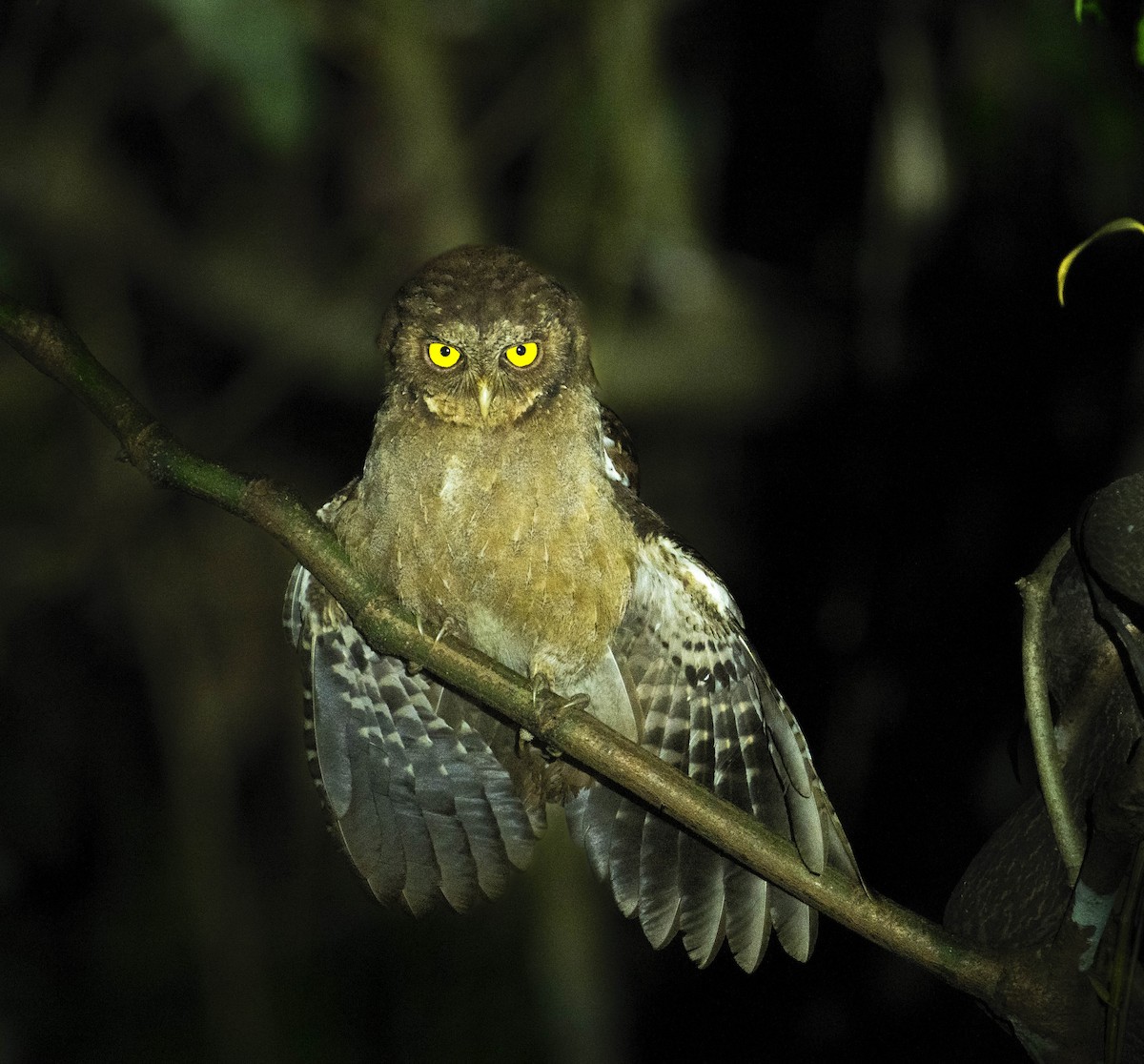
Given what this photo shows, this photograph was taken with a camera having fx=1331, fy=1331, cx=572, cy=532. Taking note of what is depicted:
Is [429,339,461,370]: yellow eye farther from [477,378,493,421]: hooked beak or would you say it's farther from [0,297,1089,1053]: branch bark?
[0,297,1089,1053]: branch bark

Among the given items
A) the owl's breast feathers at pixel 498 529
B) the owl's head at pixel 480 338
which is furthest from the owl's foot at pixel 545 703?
the owl's head at pixel 480 338

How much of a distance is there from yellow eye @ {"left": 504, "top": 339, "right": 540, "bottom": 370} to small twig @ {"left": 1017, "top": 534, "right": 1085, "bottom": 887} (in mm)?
1487

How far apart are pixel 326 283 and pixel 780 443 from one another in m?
2.34

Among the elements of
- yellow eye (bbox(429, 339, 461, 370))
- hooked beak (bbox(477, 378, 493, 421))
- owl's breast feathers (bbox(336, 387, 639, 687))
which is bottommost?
owl's breast feathers (bbox(336, 387, 639, 687))

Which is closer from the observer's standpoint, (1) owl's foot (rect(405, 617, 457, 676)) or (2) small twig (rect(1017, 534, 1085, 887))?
(2) small twig (rect(1017, 534, 1085, 887))

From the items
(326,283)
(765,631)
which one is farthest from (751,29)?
(765,631)

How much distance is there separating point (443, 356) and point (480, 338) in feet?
0.38

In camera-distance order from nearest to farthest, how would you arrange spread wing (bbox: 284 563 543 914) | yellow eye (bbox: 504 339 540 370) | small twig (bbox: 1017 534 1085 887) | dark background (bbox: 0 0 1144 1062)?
small twig (bbox: 1017 534 1085 887), yellow eye (bbox: 504 339 540 370), spread wing (bbox: 284 563 543 914), dark background (bbox: 0 0 1144 1062)

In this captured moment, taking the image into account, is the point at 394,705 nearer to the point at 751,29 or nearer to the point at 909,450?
the point at 909,450

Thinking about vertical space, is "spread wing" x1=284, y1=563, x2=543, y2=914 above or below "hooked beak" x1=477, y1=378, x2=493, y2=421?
below

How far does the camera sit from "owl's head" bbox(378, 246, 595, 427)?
3.27 meters

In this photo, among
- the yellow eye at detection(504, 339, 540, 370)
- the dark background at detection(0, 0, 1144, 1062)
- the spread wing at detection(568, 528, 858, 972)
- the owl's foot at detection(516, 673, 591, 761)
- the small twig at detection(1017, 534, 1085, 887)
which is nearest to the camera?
the small twig at detection(1017, 534, 1085, 887)

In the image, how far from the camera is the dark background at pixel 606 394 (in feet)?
15.3

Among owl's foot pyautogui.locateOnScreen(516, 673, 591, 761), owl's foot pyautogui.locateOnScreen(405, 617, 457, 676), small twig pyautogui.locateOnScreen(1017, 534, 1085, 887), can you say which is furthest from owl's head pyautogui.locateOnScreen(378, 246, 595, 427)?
small twig pyautogui.locateOnScreen(1017, 534, 1085, 887)
